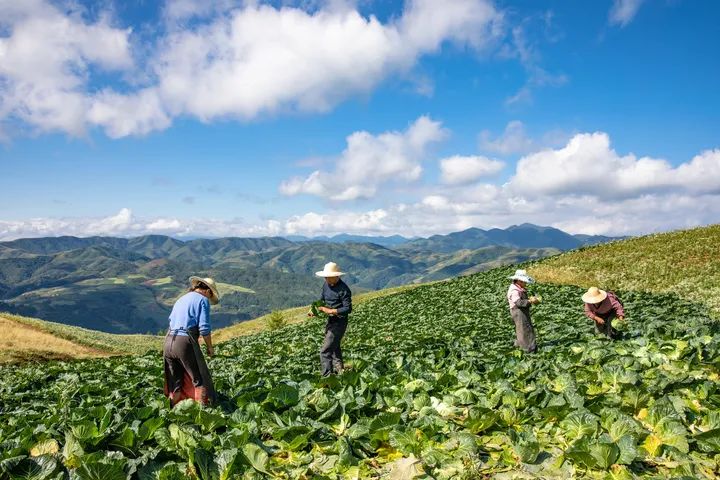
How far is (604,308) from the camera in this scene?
1488 cm

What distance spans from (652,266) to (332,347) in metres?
40.3

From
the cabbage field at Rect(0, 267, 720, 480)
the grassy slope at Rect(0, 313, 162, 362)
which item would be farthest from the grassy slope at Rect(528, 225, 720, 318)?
the grassy slope at Rect(0, 313, 162, 362)

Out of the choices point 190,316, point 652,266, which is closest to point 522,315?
point 190,316

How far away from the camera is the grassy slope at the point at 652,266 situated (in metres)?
35.5

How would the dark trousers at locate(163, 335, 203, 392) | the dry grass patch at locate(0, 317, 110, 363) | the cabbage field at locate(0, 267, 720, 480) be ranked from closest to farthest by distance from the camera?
the cabbage field at locate(0, 267, 720, 480) → the dark trousers at locate(163, 335, 203, 392) → the dry grass patch at locate(0, 317, 110, 363)

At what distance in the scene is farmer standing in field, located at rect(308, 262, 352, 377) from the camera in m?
13.0

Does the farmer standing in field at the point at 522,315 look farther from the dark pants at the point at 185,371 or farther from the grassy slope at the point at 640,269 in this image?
the grassy slope at the point at 640,269

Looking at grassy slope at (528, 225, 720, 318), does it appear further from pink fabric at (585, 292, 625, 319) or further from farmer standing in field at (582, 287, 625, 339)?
pink fabric at (585, 292, 625, 319)

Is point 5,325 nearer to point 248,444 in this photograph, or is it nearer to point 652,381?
point 248,444

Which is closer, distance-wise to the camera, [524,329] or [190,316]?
[190,316]

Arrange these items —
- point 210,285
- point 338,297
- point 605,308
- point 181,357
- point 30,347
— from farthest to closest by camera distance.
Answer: point 30,347 → point 605,308 → point 338,297 → point 210,285 → point 181,357

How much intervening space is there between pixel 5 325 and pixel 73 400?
39.4 meters

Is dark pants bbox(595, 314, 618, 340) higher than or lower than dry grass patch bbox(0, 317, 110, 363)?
higher

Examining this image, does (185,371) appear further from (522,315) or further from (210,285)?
(522,315)
